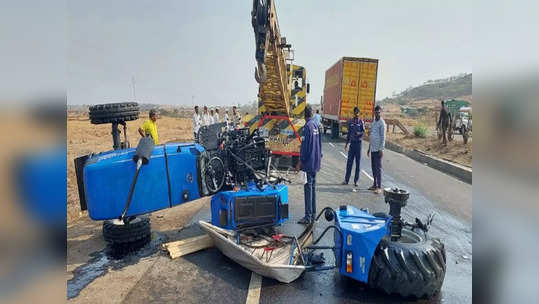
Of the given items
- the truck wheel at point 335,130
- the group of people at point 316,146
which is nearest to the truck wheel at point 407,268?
the group of people at point 316,146

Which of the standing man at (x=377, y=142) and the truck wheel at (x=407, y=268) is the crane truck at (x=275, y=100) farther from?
the truck wheel at (x=407, y=268)

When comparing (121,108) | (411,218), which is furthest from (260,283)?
(411,218)

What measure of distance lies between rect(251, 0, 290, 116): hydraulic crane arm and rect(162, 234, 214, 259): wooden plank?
4225 millimetres

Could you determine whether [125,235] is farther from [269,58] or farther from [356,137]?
[269,58]

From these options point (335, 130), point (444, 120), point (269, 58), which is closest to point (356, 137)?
point (269, 58)

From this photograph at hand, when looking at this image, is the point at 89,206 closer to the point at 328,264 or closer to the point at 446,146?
the point at 328,264

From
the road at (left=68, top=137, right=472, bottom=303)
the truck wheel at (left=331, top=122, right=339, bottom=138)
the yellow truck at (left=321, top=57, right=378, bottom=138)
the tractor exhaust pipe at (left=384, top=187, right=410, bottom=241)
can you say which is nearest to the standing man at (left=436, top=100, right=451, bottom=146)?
the yellow truck at (left=321, top=57, right=378, bottom=138)

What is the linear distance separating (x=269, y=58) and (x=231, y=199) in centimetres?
551

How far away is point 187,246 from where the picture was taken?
4.51 metres

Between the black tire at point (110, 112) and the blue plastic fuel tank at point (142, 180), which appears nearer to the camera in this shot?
the blue plastic fuel tank at point (142, 180)

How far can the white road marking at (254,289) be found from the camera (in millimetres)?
3412

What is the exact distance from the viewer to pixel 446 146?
14.4 meters

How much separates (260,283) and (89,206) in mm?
2290

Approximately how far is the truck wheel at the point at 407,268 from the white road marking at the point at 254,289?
120 cm
